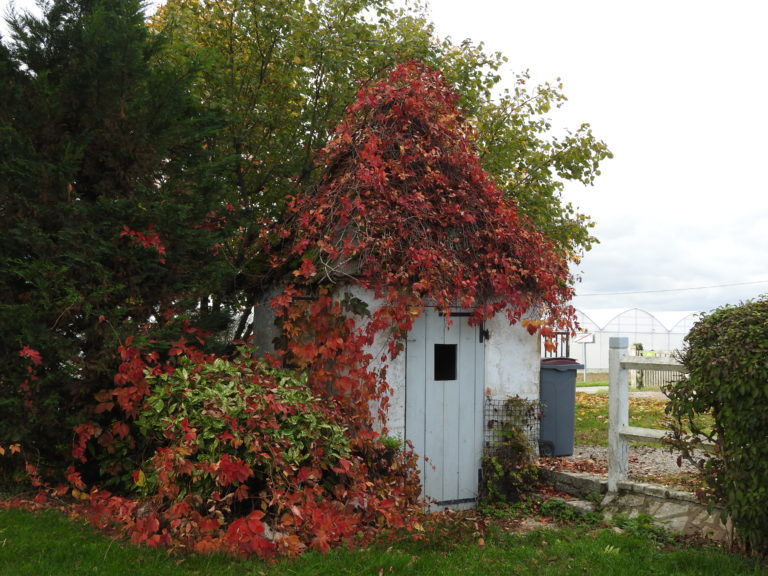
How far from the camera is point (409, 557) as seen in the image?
518 cm

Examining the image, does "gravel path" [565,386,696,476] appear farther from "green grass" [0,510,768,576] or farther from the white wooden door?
"green grass" [0,510,768,576]

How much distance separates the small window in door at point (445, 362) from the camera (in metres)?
7.81

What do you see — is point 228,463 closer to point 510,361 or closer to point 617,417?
point 510,361

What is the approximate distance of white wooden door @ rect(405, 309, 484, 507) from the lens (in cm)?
747

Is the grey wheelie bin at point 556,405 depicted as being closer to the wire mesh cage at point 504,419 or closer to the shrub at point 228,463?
the wire mesh cage at point 504,419

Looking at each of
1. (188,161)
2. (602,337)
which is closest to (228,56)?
(188,161)

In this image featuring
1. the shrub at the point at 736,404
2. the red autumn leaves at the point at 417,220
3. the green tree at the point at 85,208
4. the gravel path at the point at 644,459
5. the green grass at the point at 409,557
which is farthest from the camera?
the gravel path at the point at 644,459

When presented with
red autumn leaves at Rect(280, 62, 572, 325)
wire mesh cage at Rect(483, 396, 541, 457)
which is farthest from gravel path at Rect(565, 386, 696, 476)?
red autumn leaves at Rect(280, 62, 572, 325)

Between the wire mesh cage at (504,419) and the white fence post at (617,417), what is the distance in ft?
3.50

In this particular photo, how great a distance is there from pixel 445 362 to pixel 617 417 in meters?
2.02

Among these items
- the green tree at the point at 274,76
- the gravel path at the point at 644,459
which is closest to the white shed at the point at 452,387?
the gravel path at the point at 644,459

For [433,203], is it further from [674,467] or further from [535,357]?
[674,467]

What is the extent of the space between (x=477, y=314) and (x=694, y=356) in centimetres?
248

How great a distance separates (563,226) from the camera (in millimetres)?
12531
